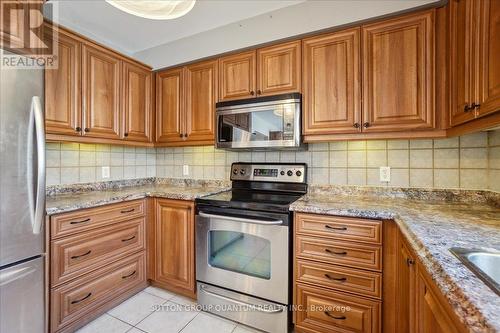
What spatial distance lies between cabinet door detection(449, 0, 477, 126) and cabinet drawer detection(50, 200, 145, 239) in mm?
2317

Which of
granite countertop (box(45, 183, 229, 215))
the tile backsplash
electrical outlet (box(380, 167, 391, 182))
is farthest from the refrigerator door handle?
electrical outlet (box(380, 167, 391, 182))

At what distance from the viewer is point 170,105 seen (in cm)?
235

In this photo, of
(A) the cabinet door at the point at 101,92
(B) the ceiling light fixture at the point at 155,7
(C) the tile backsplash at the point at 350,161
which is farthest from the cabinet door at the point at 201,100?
(B) the ceiling light fixture at the point at 155,7

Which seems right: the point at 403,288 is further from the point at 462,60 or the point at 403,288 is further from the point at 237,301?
the point at 462,60

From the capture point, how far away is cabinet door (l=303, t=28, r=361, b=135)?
5.37 feet

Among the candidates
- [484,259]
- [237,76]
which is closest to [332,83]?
[237,76]

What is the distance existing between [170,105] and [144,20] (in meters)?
0.75

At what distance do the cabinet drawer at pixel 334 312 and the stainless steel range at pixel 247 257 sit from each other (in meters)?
0.10

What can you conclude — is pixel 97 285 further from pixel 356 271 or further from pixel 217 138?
pixel 356 271

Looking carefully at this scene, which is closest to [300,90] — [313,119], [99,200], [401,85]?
[313,119]

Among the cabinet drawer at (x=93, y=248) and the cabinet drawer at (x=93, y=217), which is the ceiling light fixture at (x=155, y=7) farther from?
the cabinet drawer at (x=93, y=248)

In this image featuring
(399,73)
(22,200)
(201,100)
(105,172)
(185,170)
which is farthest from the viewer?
(185,170)

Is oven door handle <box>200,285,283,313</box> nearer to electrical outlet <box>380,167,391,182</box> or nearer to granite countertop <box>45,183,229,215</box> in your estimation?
granite countertop <box>45,183,229,215</box>

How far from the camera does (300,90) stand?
178cm
